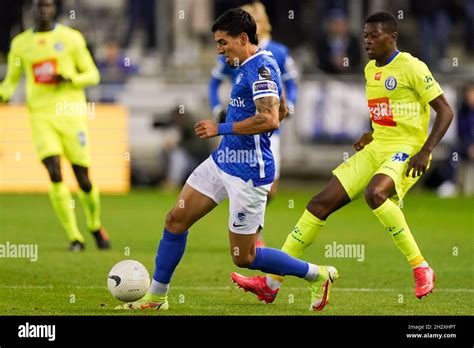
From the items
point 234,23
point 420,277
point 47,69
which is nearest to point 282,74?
point 47,69

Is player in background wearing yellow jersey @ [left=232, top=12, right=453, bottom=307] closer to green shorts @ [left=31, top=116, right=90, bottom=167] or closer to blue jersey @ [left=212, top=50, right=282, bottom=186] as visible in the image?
blue jersey @ [left=212, top=50, right=282, bottom=186]

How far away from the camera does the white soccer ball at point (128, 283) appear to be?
9.59m

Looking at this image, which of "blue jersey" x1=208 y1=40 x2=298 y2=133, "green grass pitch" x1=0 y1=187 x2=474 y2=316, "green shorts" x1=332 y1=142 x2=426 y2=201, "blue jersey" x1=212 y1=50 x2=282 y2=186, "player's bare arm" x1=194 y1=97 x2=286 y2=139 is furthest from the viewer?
"blue jersey" x1=208 y1=40 x2=298 y2=133

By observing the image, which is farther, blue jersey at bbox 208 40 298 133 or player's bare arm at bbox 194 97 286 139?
blue jersey at bbox 208 40 298 133

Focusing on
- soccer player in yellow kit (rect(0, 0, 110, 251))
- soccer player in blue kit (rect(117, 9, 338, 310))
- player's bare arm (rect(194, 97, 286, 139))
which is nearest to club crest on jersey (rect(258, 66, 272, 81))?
soccer player in blue kit (rect(117, 9, 338, 310))

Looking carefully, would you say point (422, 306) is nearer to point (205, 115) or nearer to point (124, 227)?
point (124, 227)

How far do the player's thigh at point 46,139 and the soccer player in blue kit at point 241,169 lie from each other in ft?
14.8

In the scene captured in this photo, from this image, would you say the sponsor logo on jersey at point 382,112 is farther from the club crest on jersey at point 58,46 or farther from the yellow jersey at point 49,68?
the club crest on jersey at point 58,46

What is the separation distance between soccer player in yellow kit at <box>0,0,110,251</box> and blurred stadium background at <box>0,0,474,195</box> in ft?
27.6

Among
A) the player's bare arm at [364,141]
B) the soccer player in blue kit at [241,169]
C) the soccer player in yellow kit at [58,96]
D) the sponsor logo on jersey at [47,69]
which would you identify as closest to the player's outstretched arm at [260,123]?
the soccer player in blue kit at [241,169]

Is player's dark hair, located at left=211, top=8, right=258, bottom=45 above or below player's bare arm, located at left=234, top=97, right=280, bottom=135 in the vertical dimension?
above

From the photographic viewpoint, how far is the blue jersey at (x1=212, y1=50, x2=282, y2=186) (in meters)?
9.03

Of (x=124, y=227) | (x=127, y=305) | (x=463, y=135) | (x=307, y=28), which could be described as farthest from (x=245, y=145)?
(x=307, y=28)
